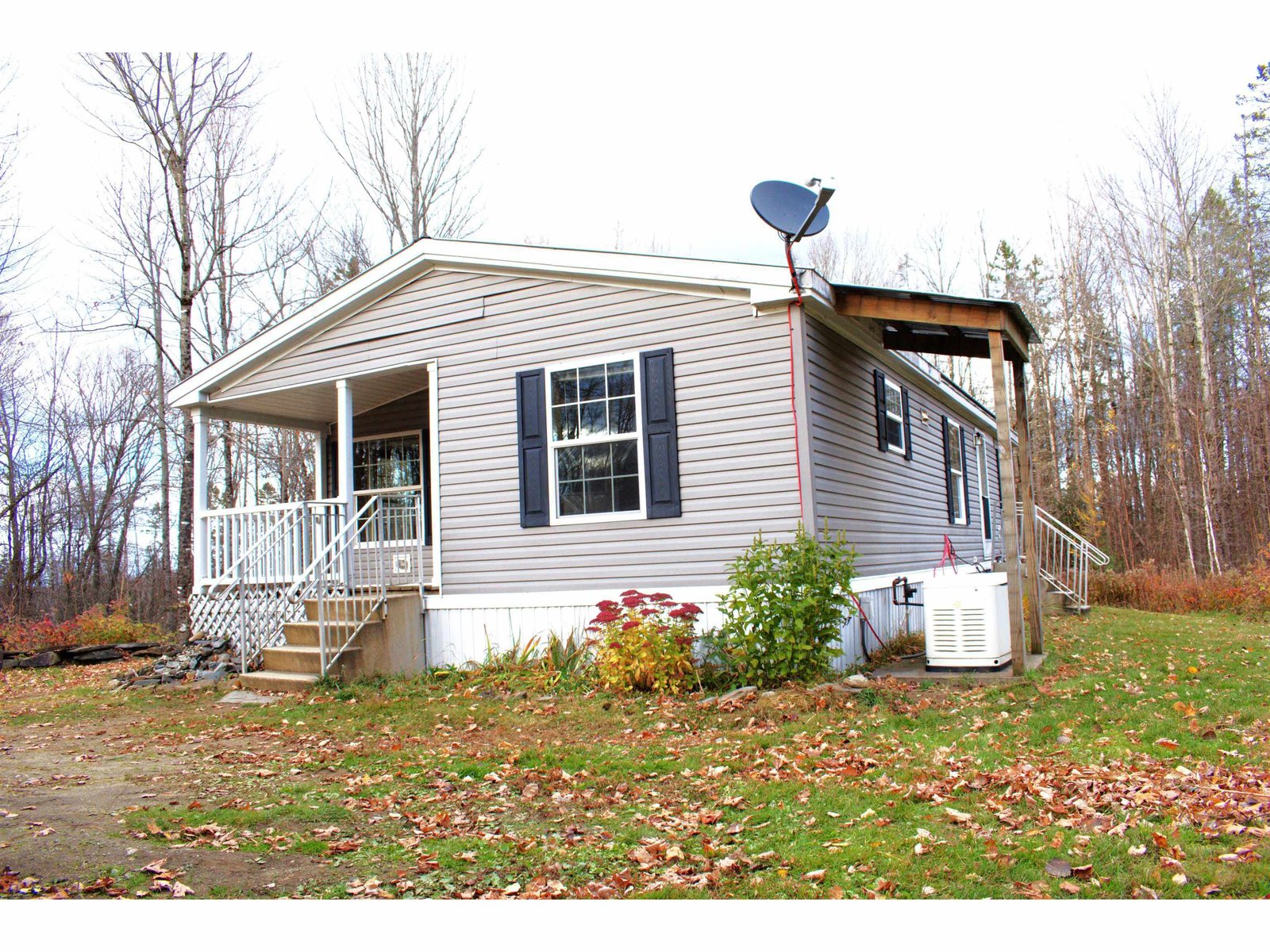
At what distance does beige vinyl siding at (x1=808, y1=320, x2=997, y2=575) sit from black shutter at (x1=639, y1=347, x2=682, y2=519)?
4.17ft

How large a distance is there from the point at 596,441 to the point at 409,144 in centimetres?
1537

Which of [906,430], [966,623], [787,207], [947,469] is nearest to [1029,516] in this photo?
[966,623]

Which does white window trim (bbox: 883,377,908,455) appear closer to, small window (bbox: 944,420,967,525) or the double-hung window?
small window (bbox: 944,420,967,525)

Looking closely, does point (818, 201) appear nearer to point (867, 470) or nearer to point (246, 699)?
point (867, 470)

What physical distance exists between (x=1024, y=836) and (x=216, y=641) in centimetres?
952

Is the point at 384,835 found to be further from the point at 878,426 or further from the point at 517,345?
the point at 878,426

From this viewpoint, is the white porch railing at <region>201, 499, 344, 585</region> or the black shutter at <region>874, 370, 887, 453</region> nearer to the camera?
the white porch railing at <region>201, 499, 344, 585</region>

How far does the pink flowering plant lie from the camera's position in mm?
7465

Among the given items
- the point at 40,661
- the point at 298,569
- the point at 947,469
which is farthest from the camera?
the point at 947,469

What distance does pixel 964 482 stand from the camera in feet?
50.1

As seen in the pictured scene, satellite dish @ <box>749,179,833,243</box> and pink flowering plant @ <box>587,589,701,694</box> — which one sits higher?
satellite dish @ <box>749,179,833,243</box>

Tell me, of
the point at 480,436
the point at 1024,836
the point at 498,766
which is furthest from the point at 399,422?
the point at 1024,836

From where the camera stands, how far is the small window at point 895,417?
1079 centimetres

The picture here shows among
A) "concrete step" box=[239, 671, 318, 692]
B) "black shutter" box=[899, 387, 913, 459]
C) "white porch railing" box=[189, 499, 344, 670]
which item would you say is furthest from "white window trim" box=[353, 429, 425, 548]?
"black shutter" box=[899, 387, 913, 459]
